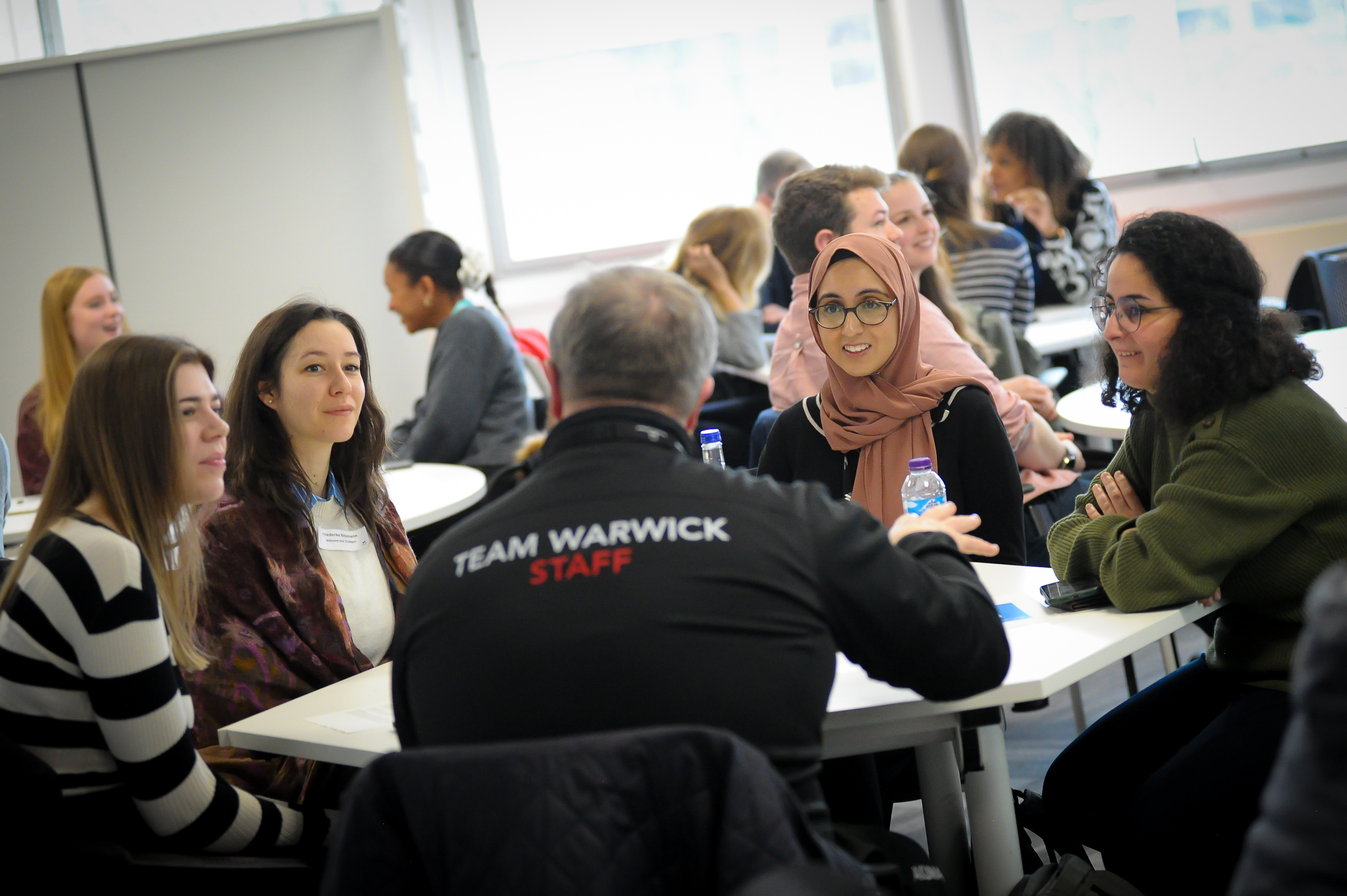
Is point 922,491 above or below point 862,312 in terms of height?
below

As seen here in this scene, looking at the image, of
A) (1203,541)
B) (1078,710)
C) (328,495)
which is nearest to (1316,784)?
(1203,541)

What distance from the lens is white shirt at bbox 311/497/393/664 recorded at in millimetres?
2188

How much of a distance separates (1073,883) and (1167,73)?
6270mm

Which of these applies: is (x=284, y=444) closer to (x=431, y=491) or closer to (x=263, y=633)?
(x=263, y=633)

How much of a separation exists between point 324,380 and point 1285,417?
1.71 m

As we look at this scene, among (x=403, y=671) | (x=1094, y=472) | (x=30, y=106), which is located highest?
(x=30, y=106)

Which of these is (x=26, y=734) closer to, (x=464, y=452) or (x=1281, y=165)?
(x=464, y=452)

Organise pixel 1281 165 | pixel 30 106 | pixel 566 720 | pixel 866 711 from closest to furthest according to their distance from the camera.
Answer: pixel 566 720
pixel 866 711
pixel 30 106
pixel 1281 165

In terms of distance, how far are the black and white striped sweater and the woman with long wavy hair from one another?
32 centimetres

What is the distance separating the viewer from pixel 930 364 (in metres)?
2.83

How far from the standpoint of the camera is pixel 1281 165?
21.9ft

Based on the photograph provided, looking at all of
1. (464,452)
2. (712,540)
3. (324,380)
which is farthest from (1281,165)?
(712,540)

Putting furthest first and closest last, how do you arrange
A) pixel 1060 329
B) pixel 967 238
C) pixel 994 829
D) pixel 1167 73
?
1. pixel 1167 73
2. pixel 1060 329
3. pixel 967 238
4. pixel 994 829

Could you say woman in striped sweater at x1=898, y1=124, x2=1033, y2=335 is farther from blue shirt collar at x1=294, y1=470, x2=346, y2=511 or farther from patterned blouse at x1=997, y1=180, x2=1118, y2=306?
blue shirt collar at x1=294, y1=470, x2=346, y2=511
